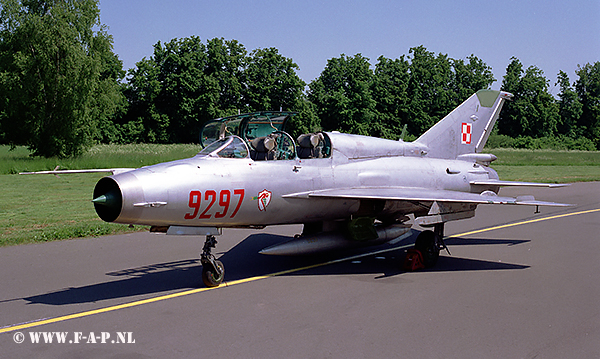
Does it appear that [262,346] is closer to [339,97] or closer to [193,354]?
[193,354]

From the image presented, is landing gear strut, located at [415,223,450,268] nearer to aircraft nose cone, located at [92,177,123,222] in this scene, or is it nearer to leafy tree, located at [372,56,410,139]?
aircraft nose cone, located at [92,177,123,222]

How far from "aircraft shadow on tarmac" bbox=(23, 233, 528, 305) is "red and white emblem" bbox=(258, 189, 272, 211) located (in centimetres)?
128

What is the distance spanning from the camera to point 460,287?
830cm

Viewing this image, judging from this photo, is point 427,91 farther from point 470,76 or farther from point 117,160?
point 117,160

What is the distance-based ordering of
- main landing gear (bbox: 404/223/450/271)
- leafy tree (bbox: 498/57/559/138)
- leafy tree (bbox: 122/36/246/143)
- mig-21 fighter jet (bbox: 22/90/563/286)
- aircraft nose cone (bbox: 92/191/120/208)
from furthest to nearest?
leafy tree (bbox: 498/57/559/138)
leafy tree (bbox: 122/36/246/143)
main landing gear (bbox: 404/223/450/271)
mig-21 fighter jet (bbox: 22/90/563/286)
aircraft nose cone (bbox: 92/191/120/208)

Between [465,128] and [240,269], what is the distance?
6798mm

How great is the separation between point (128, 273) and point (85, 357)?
3487 millimetres

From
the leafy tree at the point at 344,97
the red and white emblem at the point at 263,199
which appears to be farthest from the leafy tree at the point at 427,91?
the red and white emblem at the point at 263,199

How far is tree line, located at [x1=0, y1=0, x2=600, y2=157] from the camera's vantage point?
126 ft

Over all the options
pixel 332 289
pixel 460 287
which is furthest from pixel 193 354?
pixel 460 287

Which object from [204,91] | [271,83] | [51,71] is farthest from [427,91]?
[51,71]

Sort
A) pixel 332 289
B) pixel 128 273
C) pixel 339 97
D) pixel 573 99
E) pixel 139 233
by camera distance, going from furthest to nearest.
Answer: pixel 573 99 < pixel 339 97 < pixel 139 233 < pixel 128 273 < pixel 332 289

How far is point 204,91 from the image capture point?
60.0 m

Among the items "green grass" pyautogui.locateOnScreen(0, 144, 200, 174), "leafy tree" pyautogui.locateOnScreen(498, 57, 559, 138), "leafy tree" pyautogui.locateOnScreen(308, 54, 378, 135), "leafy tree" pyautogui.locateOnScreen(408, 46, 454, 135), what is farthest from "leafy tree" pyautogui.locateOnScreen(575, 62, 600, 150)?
"green grass" pyautogui.locateOnScreen(0, 144, 200, 174)
